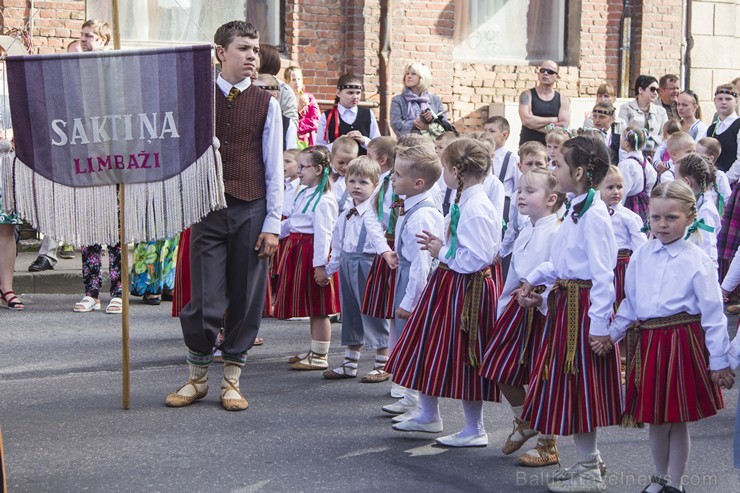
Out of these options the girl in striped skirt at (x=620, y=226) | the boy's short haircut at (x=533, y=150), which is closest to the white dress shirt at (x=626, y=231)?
the girl in striped skirt at (x=620, y=226)

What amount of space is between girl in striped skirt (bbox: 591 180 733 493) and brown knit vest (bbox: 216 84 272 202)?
2264 mm

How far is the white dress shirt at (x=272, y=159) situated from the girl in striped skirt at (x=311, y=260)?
1.13 meters

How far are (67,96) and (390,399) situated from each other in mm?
2463

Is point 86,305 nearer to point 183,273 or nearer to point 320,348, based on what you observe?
point 183,273

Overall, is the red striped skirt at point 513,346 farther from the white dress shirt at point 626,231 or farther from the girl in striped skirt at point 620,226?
the white dress shirt at point 626,231

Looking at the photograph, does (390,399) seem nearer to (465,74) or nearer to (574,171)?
(574,171)

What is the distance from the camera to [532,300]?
214 inches

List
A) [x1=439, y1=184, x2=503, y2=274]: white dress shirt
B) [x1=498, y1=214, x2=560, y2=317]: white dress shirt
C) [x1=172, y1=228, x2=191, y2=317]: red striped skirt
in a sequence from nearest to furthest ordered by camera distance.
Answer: [x1=498, y1=214, x2=560, y2=317]: white dress shirt, [x1=439, y1=184, x2=503, y2=274]: white dress shirt, [x1=172, y1=228, x2=191, y2=317]: red striped skirt

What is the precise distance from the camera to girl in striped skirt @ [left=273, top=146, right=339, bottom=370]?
7762 mm

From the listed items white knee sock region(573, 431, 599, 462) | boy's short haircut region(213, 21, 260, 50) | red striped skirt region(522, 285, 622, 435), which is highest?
boy's short haircut region(213, 21, 260, 50)

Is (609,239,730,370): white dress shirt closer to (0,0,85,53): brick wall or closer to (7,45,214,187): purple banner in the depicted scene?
(7,45,214,187): purple banner

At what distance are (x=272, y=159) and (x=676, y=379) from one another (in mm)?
2594

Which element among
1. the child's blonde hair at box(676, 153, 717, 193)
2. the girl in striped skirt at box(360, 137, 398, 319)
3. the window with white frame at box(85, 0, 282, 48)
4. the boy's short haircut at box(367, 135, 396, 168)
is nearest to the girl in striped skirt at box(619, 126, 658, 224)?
the child's blonde hair at box(676, 153, 717, 193)

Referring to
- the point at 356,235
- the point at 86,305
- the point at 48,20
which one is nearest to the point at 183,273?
the point at 356,235
